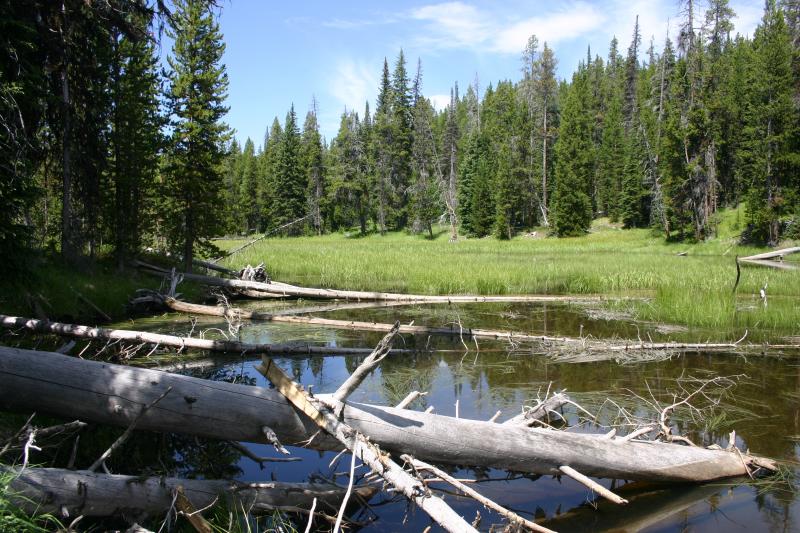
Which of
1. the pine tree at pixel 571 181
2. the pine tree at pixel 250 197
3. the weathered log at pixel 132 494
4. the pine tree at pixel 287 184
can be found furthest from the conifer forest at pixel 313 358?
the pine tree at pixel 250 197

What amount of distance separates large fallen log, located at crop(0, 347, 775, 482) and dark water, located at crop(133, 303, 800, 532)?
1.58 feet

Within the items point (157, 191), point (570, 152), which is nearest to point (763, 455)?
point (157, 191)

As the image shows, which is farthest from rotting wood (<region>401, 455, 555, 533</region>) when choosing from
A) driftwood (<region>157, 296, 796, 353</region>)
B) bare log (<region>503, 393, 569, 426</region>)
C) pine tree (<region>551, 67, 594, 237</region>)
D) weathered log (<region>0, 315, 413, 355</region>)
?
pine tree (<region>551, 67, 594, 237</region>)

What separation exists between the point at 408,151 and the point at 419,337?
5370 centimetres

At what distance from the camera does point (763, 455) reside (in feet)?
19.4

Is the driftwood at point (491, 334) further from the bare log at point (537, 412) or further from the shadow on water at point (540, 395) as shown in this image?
the bare log at point (537, 412)

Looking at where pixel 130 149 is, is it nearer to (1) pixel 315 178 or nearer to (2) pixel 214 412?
(2) pixel 214 412

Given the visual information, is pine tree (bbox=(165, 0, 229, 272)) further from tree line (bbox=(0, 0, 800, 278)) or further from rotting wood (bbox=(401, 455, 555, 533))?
rotting wood (bbox=(401, 455, 555, 533))

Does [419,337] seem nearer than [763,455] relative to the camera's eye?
No

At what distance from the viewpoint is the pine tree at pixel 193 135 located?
20.5 meters

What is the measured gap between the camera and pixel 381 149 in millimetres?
62906

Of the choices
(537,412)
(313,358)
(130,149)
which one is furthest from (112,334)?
(130,149)

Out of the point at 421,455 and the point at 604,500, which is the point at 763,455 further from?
the point at 421,455

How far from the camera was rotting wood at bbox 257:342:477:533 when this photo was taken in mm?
3215
